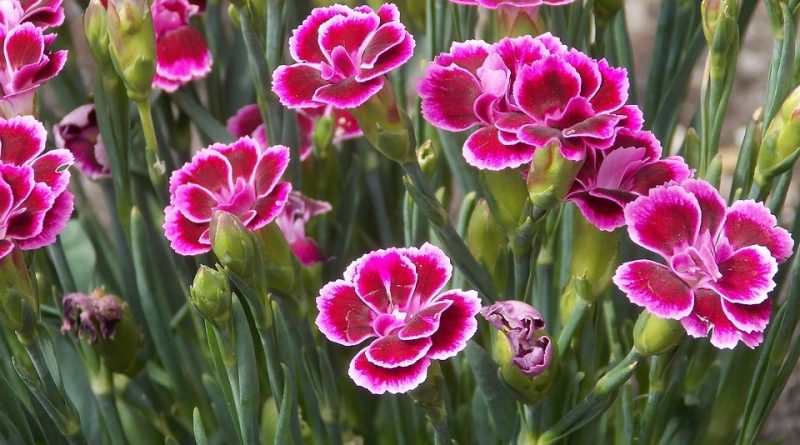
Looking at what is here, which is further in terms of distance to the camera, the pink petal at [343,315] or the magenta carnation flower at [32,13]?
the magenta carnation flower at [32,13]

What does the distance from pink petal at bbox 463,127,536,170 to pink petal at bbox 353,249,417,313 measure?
2.5 inches

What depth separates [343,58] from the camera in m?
0.53

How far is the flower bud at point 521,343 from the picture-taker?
529 mm

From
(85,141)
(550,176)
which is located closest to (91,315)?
(85,141)

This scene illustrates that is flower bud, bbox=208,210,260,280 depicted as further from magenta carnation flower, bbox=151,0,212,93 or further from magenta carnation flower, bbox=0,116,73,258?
magenta carnation flower, bbox=151,0,212,93

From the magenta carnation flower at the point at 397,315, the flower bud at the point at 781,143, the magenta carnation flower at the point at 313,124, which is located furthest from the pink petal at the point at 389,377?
the magenta carnation flower at the point at 313,124

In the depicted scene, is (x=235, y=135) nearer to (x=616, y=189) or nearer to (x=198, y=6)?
(x=198, y=6)

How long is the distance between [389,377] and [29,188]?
202 mm

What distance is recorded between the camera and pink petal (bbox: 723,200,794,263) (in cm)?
51

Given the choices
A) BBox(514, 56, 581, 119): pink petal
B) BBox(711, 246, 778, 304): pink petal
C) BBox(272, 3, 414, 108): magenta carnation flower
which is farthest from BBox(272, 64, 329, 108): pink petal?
BBox(711, 246, 778, 304): pink petal

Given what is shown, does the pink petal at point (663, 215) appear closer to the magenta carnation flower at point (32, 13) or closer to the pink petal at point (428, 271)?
the pink petal at point (428, 271)

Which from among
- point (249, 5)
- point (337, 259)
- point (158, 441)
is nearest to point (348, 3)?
A: point (249, 5)

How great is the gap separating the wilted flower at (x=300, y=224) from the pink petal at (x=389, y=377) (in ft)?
0.65

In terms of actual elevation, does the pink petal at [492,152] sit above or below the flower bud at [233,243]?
above
